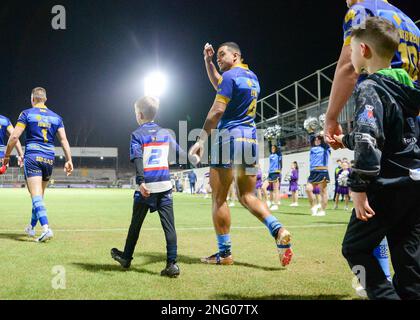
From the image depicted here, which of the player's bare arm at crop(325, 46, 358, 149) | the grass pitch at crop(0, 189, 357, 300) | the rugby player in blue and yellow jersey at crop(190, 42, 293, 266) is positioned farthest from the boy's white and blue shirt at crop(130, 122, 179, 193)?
the player's bare arm at crop(325, 46, 358, 149)

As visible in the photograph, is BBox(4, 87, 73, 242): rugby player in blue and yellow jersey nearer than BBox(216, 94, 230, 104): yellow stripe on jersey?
No

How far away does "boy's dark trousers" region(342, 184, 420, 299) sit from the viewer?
212 cm

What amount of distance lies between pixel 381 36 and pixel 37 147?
556 cm

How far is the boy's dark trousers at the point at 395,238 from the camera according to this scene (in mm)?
2117

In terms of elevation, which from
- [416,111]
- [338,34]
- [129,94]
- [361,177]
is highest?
[129,94]

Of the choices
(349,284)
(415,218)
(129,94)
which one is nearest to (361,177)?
(415,218)

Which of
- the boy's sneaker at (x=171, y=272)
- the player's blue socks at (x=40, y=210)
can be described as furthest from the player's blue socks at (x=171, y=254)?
the player's blue socks at (x=40, y=210)

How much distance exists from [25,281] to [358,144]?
9.62ft

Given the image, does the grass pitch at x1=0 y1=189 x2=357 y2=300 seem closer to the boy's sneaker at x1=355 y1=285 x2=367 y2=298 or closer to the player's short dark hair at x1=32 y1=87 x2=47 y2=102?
the boy's sneaker at x1=355 y1=285 x2=367 y2=298

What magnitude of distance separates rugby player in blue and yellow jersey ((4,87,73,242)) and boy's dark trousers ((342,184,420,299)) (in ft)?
16.7

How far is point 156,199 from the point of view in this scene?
12.8 feet

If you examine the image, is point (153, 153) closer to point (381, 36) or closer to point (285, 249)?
point (285, 249)
